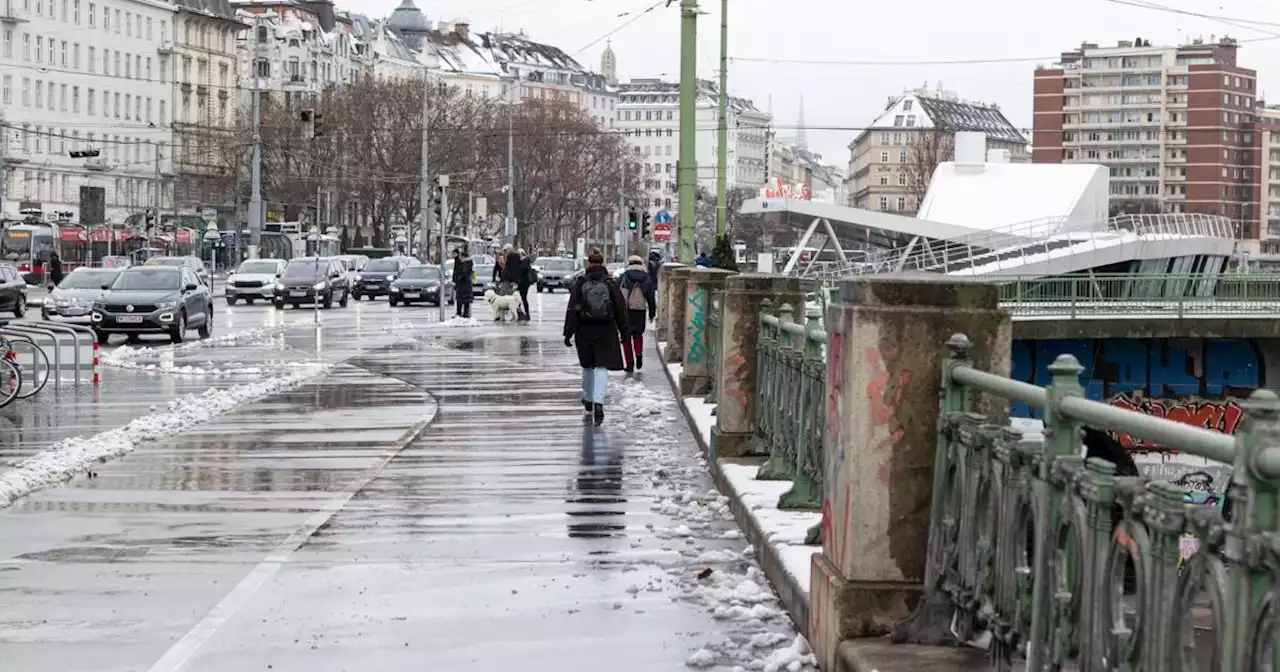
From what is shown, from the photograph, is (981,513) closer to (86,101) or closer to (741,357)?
(741,357)

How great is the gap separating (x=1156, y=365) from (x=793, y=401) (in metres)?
61.4

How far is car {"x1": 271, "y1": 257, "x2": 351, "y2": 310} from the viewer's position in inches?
2420

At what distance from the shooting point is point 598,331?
19172mm

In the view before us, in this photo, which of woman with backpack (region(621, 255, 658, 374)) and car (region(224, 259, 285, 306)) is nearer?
woman with backpack (region(621, 255, 658, 374))

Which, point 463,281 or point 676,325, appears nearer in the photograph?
point 676,325

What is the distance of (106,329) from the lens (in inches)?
1518

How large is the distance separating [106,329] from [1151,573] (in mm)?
35906

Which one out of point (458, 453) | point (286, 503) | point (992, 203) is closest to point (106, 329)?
point (458, 453)

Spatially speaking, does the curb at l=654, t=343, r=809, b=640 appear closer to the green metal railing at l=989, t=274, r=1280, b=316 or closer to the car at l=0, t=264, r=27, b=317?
the car at l=0, t=264, r=27, b=317

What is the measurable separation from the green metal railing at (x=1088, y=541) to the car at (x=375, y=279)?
66.7 m

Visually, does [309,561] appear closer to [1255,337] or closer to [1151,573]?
[1151,573]

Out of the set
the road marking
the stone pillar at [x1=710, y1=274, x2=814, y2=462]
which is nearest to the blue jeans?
the road marking

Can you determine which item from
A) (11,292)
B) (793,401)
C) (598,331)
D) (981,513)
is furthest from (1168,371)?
(981,513)

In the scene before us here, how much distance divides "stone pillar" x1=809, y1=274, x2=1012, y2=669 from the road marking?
2.53 m
